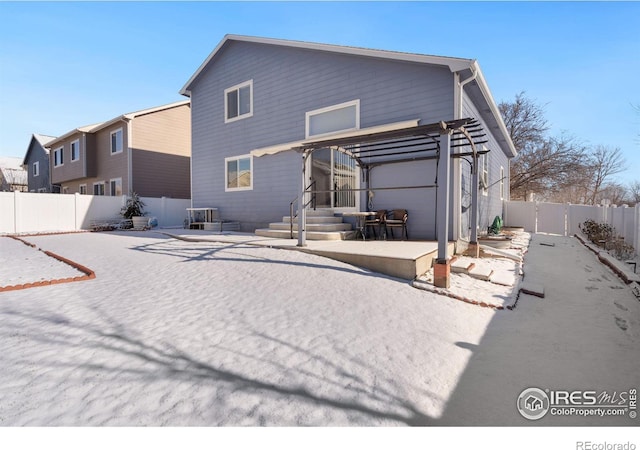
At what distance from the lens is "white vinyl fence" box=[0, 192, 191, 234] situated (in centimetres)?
1271

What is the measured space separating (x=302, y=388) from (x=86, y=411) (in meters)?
1.37

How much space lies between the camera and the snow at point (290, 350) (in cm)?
196

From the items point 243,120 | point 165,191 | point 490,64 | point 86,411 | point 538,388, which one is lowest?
point 538,388

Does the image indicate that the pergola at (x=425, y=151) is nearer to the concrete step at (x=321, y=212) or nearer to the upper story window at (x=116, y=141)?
the concrete step at (x=321, y=212)

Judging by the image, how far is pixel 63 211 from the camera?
555 inches

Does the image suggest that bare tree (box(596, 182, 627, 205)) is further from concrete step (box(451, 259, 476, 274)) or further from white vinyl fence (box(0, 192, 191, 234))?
white vinyl fence (box(0, 192, 191, 234))

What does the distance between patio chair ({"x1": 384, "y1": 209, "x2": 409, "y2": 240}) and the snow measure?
2895mm

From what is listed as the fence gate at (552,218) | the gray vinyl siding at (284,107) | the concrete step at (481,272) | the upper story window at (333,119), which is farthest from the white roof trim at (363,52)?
the fence gate at (552,218)

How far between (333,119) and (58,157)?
23.9 meters

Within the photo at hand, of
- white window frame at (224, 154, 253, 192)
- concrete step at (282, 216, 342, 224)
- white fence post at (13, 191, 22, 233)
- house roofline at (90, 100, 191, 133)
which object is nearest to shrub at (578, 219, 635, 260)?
concrete step at (282, 216, 342, 224)

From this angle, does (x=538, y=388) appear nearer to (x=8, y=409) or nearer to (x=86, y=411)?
(x=86, y=411)

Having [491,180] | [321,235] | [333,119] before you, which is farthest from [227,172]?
[491,180]

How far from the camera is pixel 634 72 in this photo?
820 centimetres

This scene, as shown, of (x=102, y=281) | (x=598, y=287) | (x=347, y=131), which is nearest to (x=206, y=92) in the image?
(x=347, y=131)
